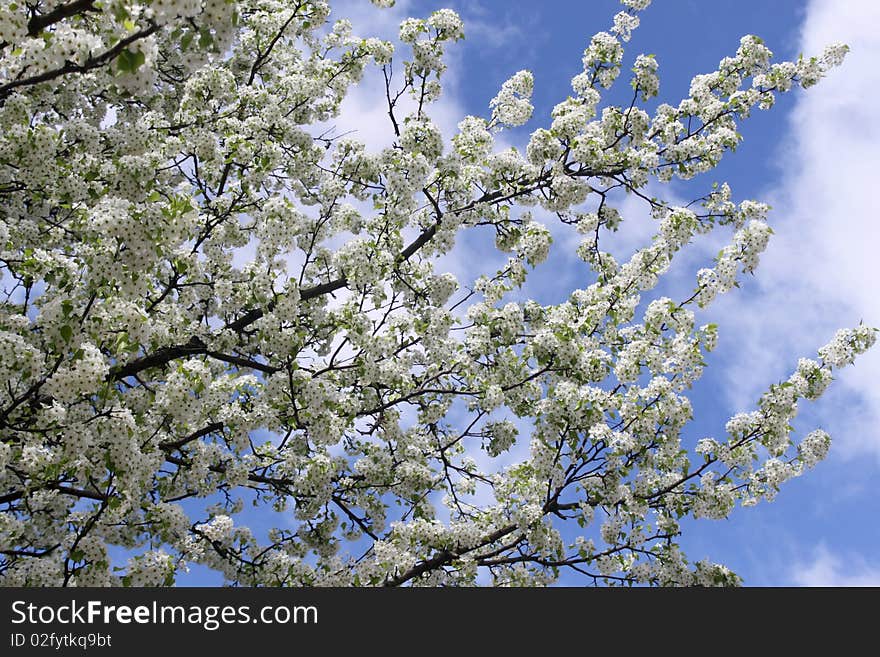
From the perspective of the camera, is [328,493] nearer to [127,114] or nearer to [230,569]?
[230,569]

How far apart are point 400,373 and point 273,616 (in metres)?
3.57

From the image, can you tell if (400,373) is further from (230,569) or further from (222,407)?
(230,569)

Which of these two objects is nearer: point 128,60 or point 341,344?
point 128,60

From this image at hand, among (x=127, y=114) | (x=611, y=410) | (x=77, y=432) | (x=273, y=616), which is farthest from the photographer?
(x=127, y=114)

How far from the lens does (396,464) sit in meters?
11.6

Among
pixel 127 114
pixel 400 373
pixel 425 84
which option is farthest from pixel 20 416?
pixel 425 84

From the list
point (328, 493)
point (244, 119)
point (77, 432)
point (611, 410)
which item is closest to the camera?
point (77, 432)

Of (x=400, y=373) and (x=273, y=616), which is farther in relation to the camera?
(x=400, y=373)

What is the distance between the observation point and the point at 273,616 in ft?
25.2

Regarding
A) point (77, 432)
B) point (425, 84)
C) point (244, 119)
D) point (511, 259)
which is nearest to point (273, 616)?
point (77, 432)

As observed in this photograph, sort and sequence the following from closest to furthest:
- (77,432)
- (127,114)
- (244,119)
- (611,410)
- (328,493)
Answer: (77,432) < (611,410) < (328,493) < (244,119) < (127,114)

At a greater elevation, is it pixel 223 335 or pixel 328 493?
pixel 223 335

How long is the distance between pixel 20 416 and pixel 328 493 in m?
3.78

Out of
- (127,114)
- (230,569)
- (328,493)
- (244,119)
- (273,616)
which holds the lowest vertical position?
(273,616)
